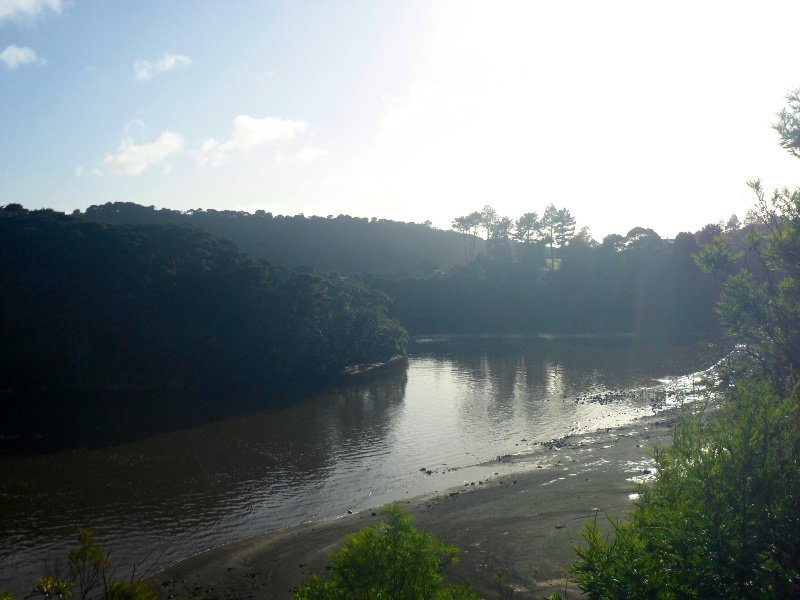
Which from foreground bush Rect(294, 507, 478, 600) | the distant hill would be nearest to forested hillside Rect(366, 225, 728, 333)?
the distant hill

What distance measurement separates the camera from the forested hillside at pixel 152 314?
59688 millimetres

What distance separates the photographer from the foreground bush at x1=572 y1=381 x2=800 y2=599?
25.3 feet

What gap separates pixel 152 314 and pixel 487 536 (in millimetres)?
53300

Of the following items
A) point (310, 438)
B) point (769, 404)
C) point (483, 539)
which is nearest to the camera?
point (769, 404)

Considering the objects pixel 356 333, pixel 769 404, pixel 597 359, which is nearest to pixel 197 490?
pixel 769 404

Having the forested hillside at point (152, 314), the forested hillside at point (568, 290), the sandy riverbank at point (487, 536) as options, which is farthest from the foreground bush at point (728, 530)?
the forested hillside at point (568, 290)

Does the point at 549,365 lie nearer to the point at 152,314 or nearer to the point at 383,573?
the point at 152,314

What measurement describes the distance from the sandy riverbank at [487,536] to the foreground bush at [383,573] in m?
8.98

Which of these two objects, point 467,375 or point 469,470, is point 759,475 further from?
point 467,375

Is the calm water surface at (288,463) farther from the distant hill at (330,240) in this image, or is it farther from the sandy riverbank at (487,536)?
the distant hill at (330,240)

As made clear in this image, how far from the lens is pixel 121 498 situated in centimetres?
2806

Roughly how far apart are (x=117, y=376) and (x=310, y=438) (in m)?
31.3

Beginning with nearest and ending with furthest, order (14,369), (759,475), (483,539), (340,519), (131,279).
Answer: (759,475) → (483,539) → (340,519) → (14,369) → (131,279)

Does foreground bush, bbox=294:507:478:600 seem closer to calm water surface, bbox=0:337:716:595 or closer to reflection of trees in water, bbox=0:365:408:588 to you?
calm water surface, bbox=0:337:716:595
